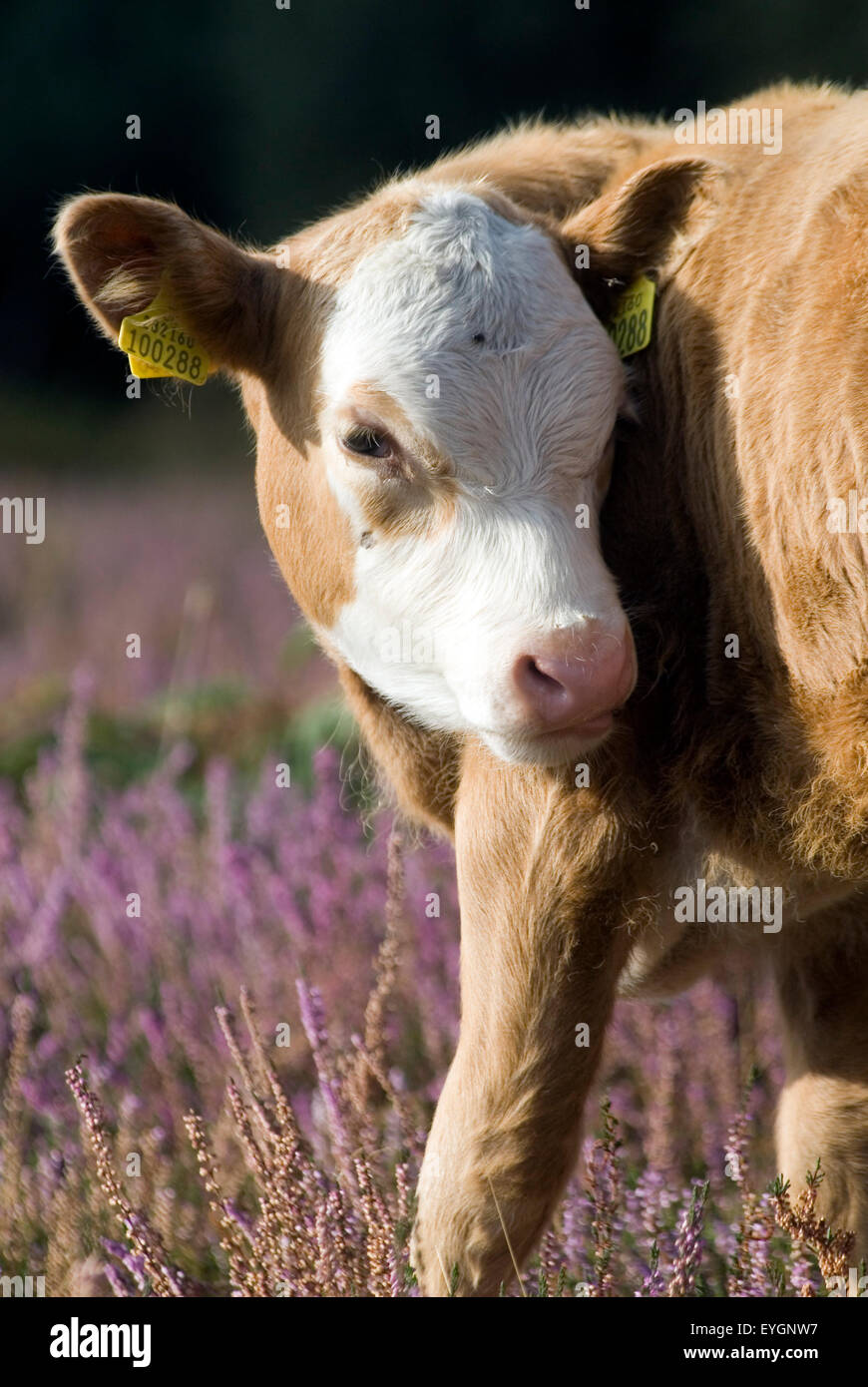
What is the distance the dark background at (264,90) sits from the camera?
54.7 ft

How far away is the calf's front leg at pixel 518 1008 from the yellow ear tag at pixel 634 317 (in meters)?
0.75

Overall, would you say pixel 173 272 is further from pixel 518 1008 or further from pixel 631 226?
pixel 518 1008

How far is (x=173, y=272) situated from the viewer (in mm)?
2688

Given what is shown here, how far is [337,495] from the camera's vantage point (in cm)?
258

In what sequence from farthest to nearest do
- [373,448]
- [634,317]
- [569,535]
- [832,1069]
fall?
[832,1069] < [634,317] < [373,448] < [569,535]

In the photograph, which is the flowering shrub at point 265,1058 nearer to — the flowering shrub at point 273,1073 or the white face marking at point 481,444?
the flowering shrub at point 273,1073

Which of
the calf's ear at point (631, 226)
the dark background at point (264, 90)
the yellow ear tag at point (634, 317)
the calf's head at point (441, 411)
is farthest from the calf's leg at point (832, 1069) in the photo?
the dark background at point (264, 90)

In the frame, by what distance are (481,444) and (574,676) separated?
422 mm

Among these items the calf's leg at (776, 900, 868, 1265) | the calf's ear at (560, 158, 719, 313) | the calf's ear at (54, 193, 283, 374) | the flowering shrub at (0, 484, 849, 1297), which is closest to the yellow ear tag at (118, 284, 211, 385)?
the calf's ear at (54, 193, 283, 374)

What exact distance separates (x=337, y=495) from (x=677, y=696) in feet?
2.15

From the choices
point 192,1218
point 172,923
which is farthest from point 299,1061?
point 192,1218

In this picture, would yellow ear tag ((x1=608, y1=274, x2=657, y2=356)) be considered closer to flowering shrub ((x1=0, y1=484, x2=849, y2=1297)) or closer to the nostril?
the nostril

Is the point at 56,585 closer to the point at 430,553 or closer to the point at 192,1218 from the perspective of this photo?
the point at 192,1218

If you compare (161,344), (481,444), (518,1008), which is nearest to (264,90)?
(161,344)
